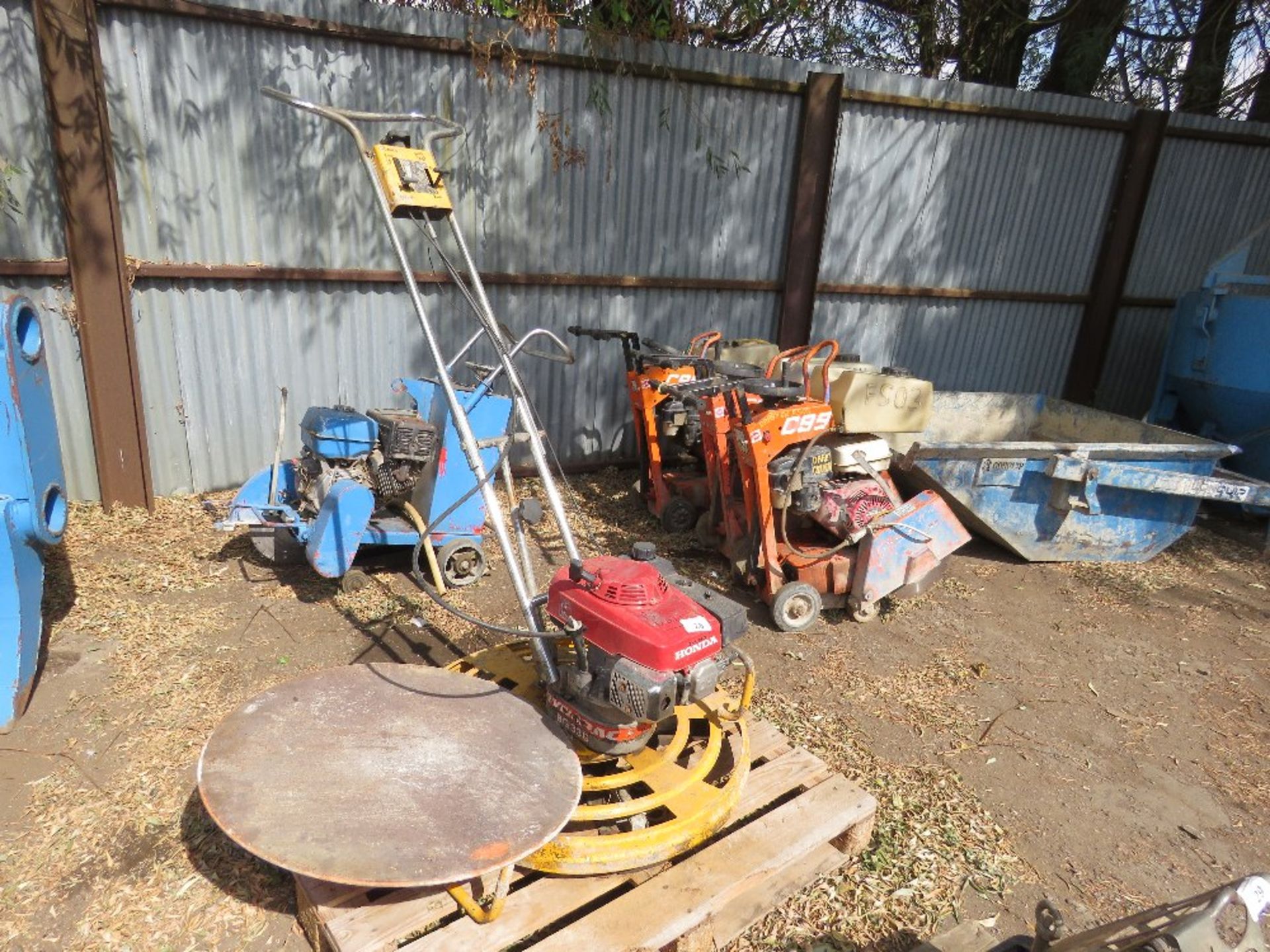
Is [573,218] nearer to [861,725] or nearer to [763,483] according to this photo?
[763,483]

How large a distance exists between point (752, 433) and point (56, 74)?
408cm

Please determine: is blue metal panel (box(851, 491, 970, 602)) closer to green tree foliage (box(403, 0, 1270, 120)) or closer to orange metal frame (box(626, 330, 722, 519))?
orange metal frame (box(626, 330, 722, 519))

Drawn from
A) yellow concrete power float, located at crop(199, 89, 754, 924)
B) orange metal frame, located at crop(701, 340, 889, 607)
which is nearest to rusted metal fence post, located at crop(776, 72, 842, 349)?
orange metal frame, located at crop(701, 340, 889, 607)

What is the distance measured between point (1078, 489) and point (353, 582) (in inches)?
165

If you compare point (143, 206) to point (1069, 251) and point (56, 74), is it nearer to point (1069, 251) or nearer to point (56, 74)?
point (56, 74)

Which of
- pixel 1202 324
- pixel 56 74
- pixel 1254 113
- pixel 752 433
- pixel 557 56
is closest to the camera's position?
pixel 752 433

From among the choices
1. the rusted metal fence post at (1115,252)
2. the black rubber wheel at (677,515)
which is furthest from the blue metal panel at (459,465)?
the rusted metal fence post at (1115,252)

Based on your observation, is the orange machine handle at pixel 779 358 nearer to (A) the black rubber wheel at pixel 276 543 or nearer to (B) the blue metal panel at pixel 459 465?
(B) the blue metal panel at pixel 459 465

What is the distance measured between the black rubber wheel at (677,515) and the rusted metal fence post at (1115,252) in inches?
184

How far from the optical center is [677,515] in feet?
16.8

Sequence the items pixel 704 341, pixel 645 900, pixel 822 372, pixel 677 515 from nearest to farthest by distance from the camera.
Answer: pixel 645 900
pixel 822 372
pixel 677 515
pixel 704 341

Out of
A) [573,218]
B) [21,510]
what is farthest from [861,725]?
[573,218]

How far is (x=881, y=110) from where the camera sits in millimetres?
6254

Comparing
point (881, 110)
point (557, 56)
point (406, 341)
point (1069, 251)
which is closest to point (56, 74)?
point (406, 341)
